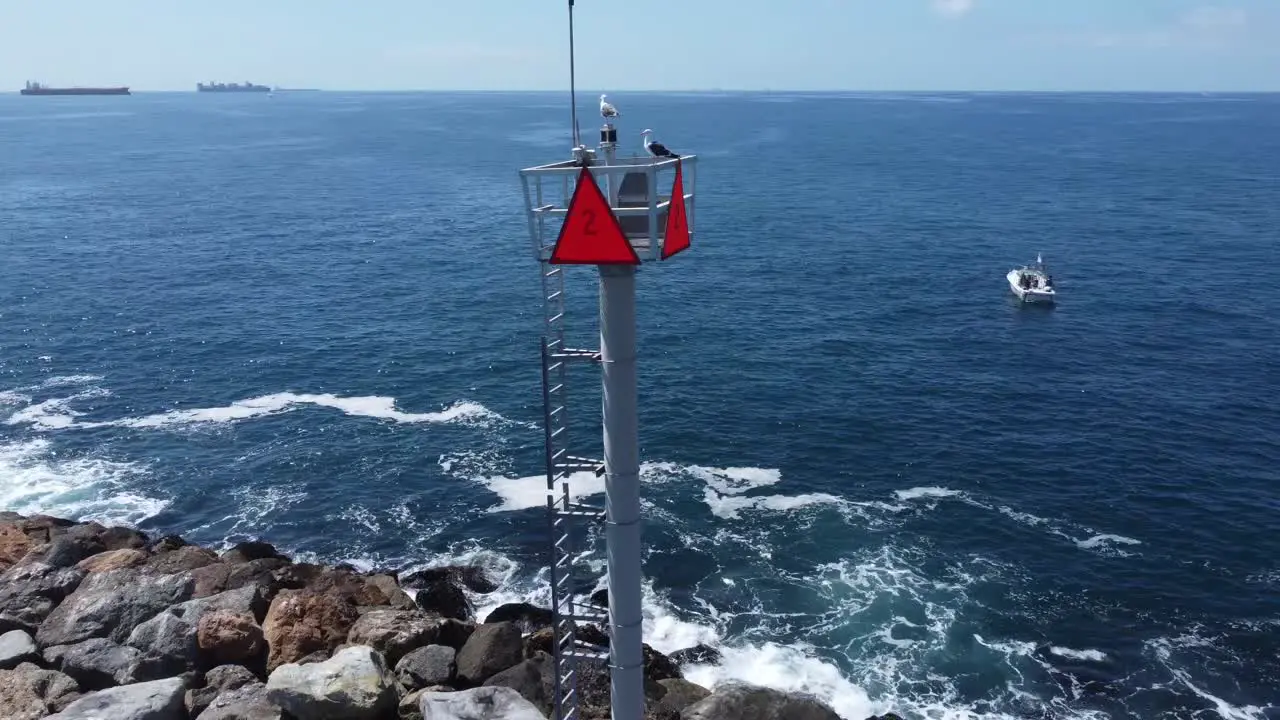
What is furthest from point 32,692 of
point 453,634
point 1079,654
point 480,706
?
point 1079,654

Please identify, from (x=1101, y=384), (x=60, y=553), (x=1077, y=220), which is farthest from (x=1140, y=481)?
(x=1077, y=220)

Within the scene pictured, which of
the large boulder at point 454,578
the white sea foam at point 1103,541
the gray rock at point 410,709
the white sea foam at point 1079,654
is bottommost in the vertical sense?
the white sea foam at point 1079,654

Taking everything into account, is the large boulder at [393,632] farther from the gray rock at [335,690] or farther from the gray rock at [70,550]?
the gray rock at [70,550]

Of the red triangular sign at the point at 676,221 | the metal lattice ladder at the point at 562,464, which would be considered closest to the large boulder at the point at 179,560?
the metal lattice ladder at the point at 562,464

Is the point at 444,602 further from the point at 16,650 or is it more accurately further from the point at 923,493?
the point at 923,493

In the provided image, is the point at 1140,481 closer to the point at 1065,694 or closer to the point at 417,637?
the point at 1065,694

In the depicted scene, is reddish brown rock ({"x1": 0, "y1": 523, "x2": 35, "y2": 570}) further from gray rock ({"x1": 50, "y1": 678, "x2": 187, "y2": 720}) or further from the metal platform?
the metal platform
